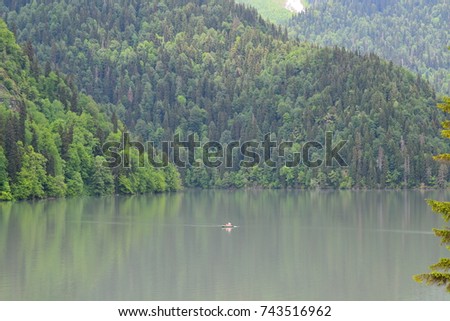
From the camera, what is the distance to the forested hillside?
498ft

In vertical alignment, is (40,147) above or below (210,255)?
above

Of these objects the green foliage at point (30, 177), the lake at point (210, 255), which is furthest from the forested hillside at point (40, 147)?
the lake at point (210, 255)

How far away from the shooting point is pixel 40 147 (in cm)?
16700

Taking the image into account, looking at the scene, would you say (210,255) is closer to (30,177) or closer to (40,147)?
(30,177)

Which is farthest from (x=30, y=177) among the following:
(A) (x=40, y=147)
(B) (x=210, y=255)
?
(B) (x=210, y=255)

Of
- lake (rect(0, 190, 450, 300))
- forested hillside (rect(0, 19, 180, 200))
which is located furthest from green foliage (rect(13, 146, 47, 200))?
lake (rect(0, 190, 450, 300))

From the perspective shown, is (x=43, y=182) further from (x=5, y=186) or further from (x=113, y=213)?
(x=113, y=213)

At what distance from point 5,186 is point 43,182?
14314mm

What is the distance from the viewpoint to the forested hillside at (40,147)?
151875 mm

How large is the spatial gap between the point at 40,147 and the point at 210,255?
287 feet

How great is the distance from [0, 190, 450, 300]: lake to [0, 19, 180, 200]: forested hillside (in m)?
14.4

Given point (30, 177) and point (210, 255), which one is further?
point (30, 177)
